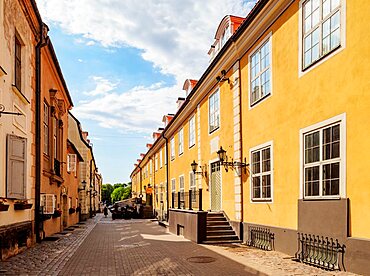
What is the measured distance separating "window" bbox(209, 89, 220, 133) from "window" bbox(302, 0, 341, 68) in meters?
7.68

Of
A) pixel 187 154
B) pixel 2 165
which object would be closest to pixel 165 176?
pixel 187 154

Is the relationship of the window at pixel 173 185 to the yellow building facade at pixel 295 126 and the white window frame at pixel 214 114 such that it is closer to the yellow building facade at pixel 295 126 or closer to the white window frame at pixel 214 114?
the white window frame at pixel 214 114

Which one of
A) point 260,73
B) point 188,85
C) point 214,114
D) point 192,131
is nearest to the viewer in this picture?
point 260,73

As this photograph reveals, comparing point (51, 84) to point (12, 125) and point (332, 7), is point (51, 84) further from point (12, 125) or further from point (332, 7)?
point (332, 7)

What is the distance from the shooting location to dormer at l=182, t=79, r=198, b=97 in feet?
83.0

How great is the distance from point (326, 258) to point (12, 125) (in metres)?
8.60

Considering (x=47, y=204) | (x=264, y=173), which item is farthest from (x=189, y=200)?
(x=47, y=204)

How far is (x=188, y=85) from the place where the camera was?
25984 millimetres

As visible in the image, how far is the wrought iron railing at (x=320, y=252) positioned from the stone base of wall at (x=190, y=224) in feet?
15.7

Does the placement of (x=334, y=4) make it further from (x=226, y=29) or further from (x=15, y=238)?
(x=15, y=238)

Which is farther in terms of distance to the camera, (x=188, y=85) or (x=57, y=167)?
(x=188, y=85)

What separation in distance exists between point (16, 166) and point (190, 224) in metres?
7.52

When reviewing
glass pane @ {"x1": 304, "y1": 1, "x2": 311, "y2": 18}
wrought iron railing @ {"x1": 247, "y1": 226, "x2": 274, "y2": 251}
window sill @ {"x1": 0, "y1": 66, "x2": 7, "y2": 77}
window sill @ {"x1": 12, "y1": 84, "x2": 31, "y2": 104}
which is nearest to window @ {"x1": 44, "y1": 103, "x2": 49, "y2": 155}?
window sill @ {"x1": 12, "y1": 84, "x2": 31, "y2": 104}

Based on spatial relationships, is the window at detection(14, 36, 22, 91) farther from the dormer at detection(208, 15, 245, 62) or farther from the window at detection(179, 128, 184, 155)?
the window at detection(179, 128, 184, 155)
